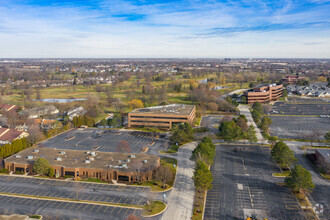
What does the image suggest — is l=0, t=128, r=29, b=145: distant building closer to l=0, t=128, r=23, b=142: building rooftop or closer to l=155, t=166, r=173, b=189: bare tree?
l=0, t=128, r=23, b=142: building rooftop

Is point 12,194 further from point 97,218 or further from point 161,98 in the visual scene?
point 161,98

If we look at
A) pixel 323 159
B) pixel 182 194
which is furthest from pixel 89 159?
pixel 323 159

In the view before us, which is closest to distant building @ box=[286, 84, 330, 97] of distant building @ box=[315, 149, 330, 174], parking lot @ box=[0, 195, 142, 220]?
distant building @ box=[315, 149, 330, 174]

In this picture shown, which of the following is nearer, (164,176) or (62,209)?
(62,209)

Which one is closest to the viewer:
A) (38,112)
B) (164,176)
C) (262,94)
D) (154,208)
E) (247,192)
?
(154,208)

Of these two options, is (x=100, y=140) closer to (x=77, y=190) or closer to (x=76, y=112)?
(x=77, y=190)
